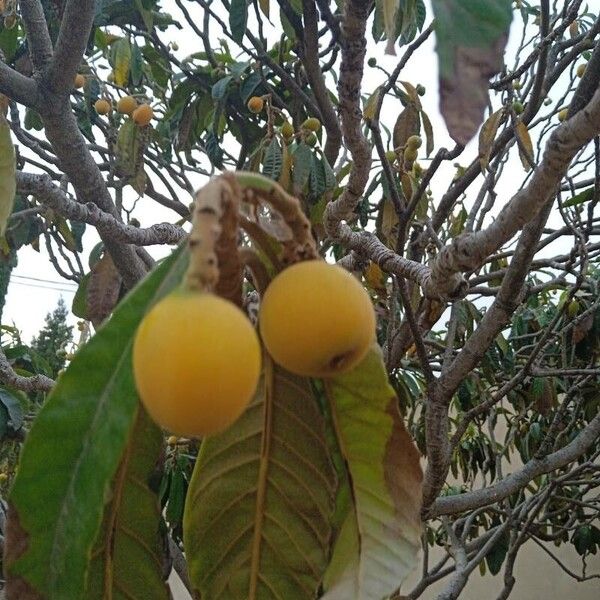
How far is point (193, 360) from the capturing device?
14.5 inches

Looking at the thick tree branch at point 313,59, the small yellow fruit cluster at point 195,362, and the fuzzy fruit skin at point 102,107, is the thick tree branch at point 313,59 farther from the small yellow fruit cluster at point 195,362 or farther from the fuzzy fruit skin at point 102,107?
the small yellow fruit cluster at point 195,362

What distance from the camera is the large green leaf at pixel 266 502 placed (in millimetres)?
640

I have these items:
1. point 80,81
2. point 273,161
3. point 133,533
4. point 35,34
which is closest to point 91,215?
point 35,34

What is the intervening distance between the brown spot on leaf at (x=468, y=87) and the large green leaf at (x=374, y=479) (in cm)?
24

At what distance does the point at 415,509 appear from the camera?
60cm

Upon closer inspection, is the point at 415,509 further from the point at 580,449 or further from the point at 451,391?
the point at 580,449

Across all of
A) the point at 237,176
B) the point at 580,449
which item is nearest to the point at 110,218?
the point at 237,176

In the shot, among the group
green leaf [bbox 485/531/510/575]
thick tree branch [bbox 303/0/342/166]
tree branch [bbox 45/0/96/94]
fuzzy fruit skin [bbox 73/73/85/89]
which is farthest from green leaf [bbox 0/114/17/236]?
green leaf [bbox 485/531/510/575]

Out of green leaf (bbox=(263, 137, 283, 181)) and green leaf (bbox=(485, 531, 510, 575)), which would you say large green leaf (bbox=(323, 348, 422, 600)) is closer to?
green leaf (bbox=(263, 137, 283, 181))

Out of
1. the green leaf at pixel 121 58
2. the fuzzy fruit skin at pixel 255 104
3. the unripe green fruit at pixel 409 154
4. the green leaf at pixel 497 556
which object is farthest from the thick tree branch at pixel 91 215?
the green leaf at pixel 497 556

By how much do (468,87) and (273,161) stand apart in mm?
1475

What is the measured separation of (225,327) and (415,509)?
12.2 inches

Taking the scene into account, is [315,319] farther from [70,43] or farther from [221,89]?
[221,89]

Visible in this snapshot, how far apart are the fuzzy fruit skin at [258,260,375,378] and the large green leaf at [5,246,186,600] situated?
71mm
